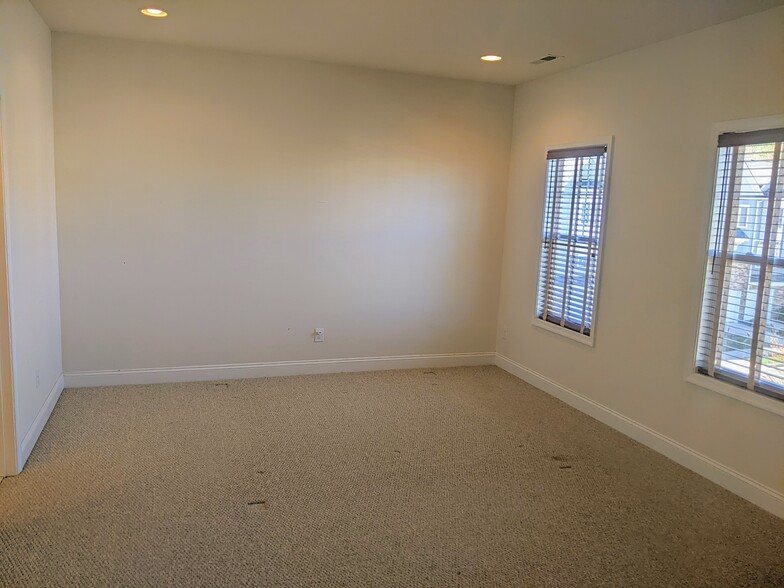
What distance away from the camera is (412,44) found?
412 cm

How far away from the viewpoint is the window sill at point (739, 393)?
311 cm

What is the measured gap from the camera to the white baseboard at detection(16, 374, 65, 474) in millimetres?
3292

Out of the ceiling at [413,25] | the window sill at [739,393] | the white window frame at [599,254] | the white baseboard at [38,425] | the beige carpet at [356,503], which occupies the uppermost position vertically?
the ceiling at [413,25]

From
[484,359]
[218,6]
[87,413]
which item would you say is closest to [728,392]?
[484,359]

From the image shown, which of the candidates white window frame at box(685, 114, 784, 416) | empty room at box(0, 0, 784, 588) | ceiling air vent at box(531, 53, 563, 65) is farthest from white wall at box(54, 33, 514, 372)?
white window frame at box(685, 114, 784, 416)

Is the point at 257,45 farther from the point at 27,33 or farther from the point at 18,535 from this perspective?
the point at 18,535

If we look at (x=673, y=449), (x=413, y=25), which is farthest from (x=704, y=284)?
(x=413, y=25)

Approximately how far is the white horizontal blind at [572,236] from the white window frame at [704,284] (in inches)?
35.5

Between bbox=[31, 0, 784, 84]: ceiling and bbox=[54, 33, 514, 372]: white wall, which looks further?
bbox=[54, 33, 514, 372]: white wall

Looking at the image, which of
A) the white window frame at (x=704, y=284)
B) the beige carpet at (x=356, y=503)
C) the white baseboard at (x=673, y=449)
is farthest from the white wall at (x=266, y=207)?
the white window frame at (x=704, y=284)

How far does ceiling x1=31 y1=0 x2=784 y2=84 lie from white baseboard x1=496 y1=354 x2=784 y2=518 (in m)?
2.48

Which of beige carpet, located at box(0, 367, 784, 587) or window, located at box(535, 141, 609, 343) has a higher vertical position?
window, located at box(535, 141, 609, 343)

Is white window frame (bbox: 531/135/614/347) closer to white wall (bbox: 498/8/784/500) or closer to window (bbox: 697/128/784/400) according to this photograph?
white wall (bbox: 498/8/784/500)

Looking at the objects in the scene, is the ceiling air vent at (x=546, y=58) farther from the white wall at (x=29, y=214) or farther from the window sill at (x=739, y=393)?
the white wall at (x=29, y=214)
